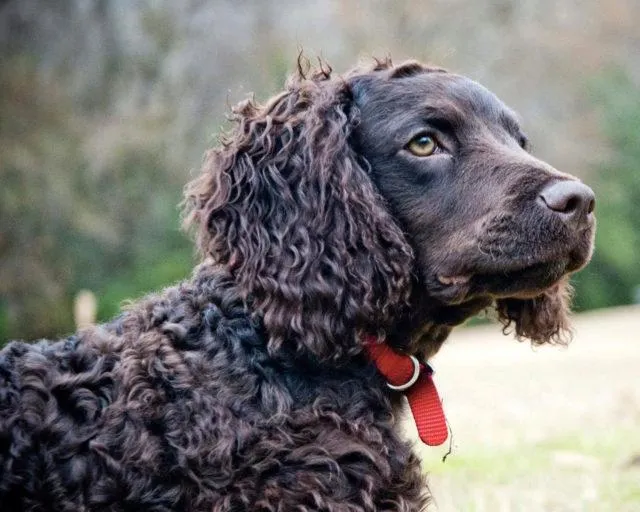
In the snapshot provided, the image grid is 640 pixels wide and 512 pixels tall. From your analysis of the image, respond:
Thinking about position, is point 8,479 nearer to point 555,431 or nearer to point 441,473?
point 441,473

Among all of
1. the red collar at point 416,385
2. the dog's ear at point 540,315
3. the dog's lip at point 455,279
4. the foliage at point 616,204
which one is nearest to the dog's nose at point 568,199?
the dog's lip at point 455,279

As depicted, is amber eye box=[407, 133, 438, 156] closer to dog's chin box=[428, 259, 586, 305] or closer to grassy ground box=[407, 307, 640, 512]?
dog's chin box=[428, 259, 586, 305]

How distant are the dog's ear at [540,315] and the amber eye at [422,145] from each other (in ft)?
2.87

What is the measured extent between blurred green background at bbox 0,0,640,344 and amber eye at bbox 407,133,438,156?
18.9 m

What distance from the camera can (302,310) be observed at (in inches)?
135

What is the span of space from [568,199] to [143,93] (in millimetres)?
24684

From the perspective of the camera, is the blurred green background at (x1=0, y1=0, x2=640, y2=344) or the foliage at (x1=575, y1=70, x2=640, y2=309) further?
the foliage at (x1=575, y1=70, x2=640, y2=309)

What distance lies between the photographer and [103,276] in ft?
88.4

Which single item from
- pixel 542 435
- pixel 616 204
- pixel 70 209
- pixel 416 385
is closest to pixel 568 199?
pixel 416 385

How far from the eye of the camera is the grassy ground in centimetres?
532

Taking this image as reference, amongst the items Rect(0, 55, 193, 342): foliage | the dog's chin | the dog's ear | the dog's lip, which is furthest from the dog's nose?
Rect(0, 55, 193, 342): foliage

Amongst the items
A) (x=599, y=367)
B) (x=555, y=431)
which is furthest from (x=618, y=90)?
(x=555, y=431)

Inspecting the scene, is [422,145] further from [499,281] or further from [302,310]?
[302,310]

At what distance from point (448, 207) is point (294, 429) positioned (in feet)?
3.48
